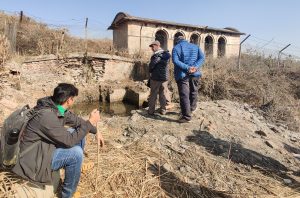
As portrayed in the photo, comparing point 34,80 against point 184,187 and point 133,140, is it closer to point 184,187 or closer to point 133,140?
→ point 133,140

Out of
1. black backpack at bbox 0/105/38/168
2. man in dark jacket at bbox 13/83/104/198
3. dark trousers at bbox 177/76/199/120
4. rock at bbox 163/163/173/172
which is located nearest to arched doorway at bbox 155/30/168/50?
dark trousers at bbox 177/76/199/120

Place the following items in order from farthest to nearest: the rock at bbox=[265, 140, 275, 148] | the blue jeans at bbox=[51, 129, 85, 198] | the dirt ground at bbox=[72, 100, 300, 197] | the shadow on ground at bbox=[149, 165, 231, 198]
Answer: the rock at bbox=[265, 140, 275, 148] < the dirt ground at bbox=[72, 100, 300, 197] < the shadow on ground at bbox=[149, 165, 231, 198] < the blue jeans at bbox=[51, 129, 85, 198]

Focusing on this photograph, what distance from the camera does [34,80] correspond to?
12.9 m

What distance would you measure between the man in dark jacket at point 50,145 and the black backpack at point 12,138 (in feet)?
0.23

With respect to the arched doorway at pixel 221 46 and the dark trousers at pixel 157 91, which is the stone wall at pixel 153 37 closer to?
the arched doorway at pixel 221 46

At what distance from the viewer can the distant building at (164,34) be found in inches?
786

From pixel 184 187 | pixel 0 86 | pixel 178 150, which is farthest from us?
pixel 0 86

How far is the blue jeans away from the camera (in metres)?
3.14

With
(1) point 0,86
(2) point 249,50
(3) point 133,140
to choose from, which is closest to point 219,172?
(3) point 133,140

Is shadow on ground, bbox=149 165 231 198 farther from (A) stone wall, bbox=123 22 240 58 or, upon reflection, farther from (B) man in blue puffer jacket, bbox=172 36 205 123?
(A) stone wall, bbox=123 22 240 58

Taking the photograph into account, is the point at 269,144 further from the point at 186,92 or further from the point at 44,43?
the point at 44,43

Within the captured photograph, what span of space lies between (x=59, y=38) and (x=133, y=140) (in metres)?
10.0

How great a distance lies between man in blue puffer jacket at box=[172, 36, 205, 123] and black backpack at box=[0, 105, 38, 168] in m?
3.57

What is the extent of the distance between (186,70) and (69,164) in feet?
11.4
